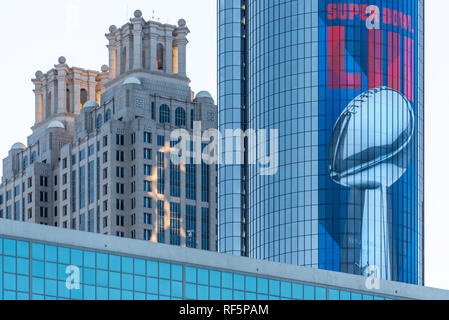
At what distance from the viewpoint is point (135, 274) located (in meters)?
138

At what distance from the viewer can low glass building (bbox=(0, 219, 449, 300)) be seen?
131750 millimetres

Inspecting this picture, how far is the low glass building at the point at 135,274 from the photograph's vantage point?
432 feet

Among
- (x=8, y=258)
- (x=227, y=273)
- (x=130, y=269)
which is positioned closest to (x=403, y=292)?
(x=227, y=273)

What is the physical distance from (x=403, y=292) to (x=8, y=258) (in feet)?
132

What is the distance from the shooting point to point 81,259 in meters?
135
